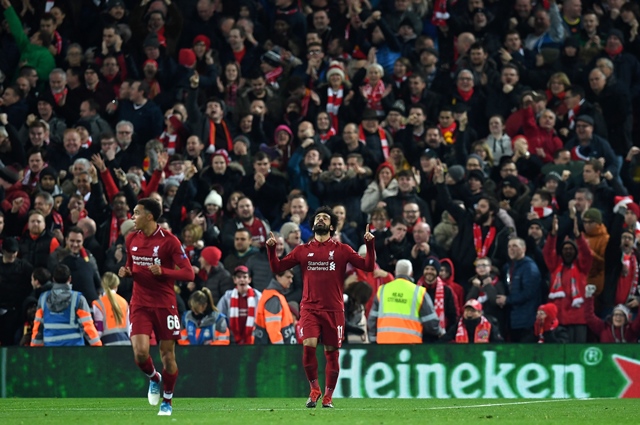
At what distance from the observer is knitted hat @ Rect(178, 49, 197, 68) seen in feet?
79.6

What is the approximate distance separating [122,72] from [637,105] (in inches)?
353

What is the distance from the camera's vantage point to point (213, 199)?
2106 cm

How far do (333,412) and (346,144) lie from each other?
8.97 m

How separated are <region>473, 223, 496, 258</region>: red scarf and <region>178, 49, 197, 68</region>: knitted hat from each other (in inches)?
258

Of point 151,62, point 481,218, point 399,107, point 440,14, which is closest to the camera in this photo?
point 481,218

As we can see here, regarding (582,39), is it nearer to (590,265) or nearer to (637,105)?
(637,105)

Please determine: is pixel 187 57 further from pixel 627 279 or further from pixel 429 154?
pixel 627 279

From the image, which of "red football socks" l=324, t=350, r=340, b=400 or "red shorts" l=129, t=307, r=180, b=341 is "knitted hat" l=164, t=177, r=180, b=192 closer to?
"red football socks" l=324, t=350, r=340, b=400

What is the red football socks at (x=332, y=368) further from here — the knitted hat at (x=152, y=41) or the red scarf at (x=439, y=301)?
the knitted hat at (x=152, y=41)

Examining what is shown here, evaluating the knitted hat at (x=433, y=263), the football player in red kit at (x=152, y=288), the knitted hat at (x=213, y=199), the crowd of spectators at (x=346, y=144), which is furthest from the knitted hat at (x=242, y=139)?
the football player in red kit at (x=152, y=288)

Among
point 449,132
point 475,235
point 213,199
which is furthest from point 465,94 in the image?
point 213,199

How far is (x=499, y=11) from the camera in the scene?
25.6 meters

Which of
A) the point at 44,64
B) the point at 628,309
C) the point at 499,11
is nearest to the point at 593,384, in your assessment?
the point at 628,309

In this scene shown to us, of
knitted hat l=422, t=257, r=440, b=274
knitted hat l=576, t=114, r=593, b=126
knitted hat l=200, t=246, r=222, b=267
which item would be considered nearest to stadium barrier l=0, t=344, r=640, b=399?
knitted hat l=422, t=257, r=440, b=274
